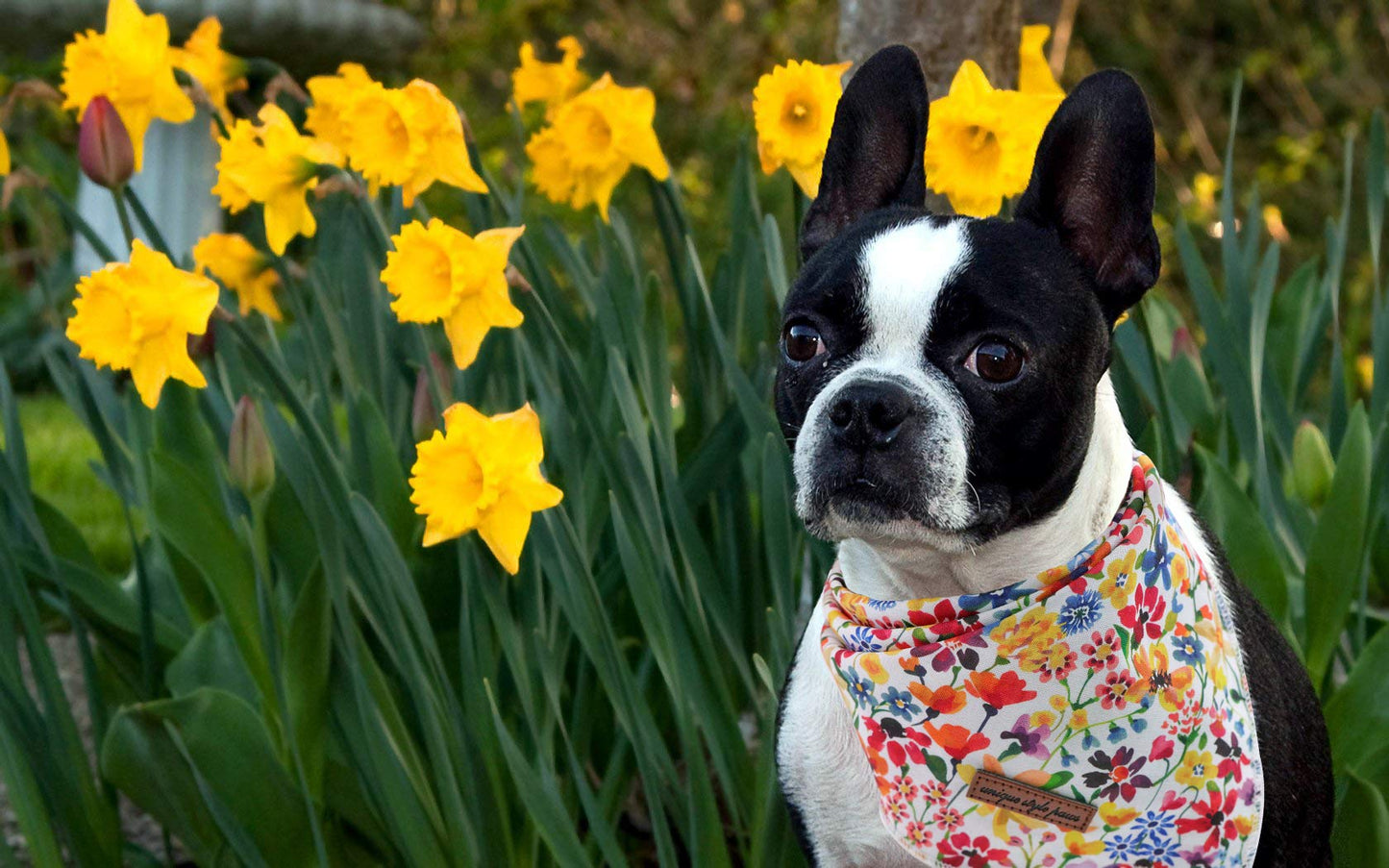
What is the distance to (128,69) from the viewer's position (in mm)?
2064

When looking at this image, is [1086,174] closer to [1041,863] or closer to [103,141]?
[1041,863]

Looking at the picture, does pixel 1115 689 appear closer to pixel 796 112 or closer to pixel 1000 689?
pixel 1000 689

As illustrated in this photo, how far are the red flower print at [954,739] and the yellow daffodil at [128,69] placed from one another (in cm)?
128

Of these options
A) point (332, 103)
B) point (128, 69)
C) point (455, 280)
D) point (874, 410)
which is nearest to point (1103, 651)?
point (874, 410)

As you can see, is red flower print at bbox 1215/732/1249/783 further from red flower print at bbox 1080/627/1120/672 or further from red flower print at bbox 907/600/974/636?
red flower print at bbox 907/600/974/636

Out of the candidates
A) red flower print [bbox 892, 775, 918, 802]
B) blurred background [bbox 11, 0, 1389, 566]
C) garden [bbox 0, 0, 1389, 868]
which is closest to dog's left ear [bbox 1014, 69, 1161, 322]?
garden [bbox 0, 0, 1389, 868]

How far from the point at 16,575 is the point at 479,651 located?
1.87 ft

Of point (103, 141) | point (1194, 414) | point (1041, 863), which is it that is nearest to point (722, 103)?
point (1194, 414)

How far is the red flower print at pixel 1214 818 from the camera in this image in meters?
1.55

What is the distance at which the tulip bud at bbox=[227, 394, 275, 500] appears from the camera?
174cm

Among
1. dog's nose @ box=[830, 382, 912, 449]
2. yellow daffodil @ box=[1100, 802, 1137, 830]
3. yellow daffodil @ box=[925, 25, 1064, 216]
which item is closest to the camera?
dog's nose @ box=[830, 382, 912, 449]

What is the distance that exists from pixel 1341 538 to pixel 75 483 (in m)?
3.16

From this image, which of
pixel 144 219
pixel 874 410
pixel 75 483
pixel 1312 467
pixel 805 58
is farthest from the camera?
pixel 805 58

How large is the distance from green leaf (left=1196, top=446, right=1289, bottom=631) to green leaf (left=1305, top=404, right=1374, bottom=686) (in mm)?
43
